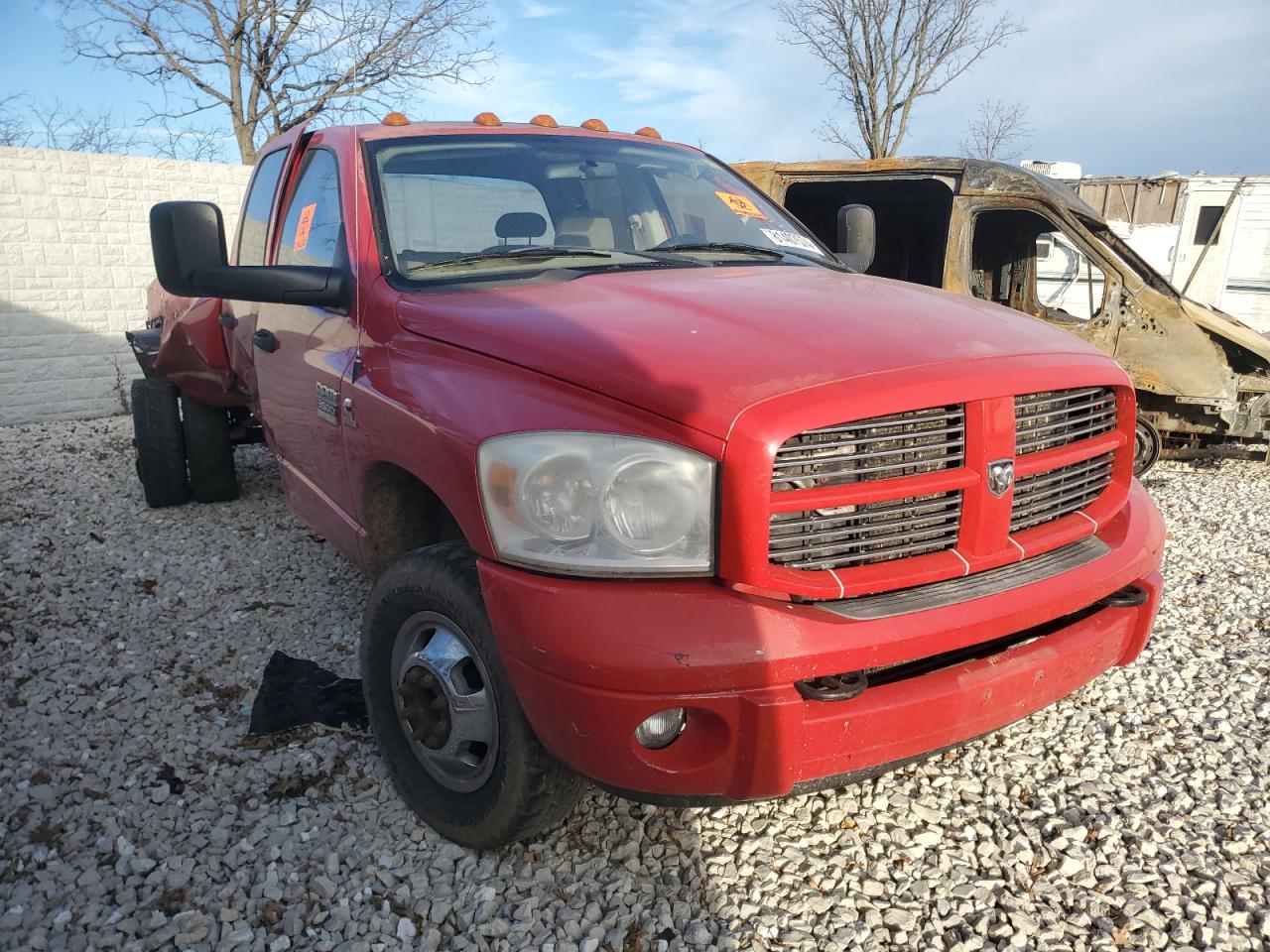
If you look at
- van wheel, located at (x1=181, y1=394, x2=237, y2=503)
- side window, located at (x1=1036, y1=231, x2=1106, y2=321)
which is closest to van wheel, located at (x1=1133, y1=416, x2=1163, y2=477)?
side window, located at (x1=1036, y1=231, x2=1106, y2=321)

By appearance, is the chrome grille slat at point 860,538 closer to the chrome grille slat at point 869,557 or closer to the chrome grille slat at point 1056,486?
the chrome grille slat at point 869,557

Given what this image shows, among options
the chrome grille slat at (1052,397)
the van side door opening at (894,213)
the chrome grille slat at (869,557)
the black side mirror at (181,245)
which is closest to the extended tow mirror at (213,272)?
the black side mirror at (181,245)

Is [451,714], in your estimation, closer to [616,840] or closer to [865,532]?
[616,840]

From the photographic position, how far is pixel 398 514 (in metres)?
2.56

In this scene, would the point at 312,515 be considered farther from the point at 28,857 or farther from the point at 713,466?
the point at 713,466

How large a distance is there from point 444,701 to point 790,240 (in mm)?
2112

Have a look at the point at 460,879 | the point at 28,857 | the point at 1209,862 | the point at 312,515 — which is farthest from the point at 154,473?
the point at 1209,862

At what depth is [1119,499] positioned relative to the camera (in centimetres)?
241

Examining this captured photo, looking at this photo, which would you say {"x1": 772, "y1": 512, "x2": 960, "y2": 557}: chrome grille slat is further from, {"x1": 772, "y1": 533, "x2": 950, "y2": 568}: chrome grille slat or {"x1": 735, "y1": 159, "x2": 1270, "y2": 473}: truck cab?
{"x1": 735, "y1": 159, "x2": 1270, "y2": 473}: truck cab

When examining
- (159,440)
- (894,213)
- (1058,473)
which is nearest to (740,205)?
(1058,473)

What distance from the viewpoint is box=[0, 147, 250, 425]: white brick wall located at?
8.10m

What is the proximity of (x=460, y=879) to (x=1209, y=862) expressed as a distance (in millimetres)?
1953

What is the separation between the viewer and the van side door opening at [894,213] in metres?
6.98

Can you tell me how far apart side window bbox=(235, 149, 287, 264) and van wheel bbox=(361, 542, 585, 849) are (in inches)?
82.1
